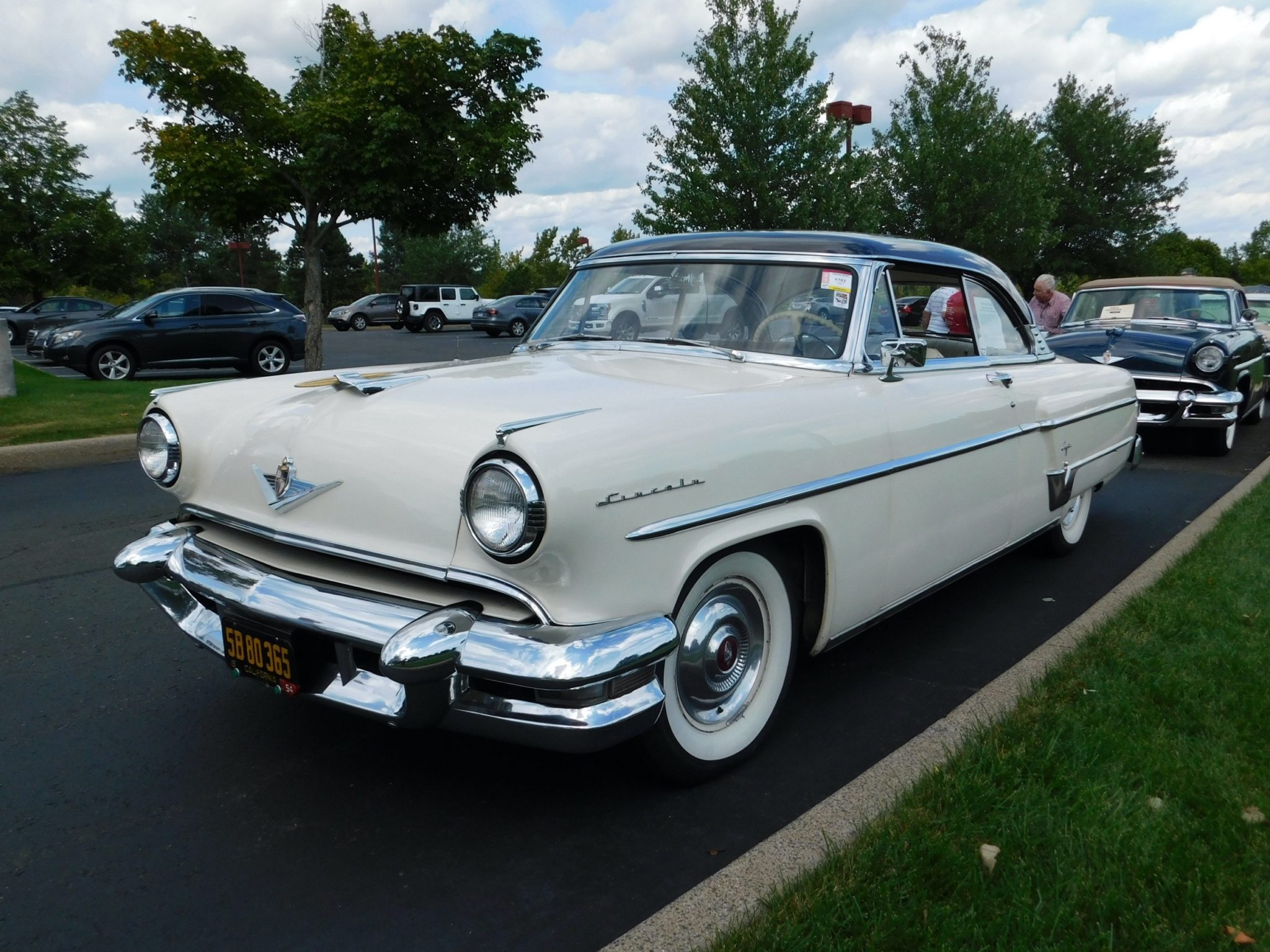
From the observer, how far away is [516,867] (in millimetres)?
2469

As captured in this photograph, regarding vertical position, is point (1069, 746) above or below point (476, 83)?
below

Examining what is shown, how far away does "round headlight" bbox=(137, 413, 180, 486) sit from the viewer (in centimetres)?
315

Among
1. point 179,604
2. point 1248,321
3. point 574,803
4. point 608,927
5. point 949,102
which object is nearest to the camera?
point 608,927

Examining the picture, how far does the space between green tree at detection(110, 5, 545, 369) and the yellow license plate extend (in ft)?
41.2

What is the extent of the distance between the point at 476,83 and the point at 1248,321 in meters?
10.5

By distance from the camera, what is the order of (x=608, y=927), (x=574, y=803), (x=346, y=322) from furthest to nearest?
(x=346, y=322) → (x=574, y=803) → (x=608, y=927)

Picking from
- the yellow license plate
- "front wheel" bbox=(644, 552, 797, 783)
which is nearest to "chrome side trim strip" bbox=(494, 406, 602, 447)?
"front wheel" bbox=(644, 552, 797, 783)

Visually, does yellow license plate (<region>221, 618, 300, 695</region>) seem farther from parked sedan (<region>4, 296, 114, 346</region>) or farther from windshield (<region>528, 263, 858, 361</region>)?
parked sedan (<region>4, 296, 114, 346</region>)

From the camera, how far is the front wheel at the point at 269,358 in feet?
51.6

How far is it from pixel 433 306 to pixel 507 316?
162 inches

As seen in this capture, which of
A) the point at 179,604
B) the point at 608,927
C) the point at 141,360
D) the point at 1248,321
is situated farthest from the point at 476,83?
the point at 608,927

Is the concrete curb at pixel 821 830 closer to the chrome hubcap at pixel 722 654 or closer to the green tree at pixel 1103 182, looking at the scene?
the chrome hubcap at pixel 722 654

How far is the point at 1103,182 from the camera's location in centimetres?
3612

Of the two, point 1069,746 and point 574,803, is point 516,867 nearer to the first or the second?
point 574,803
